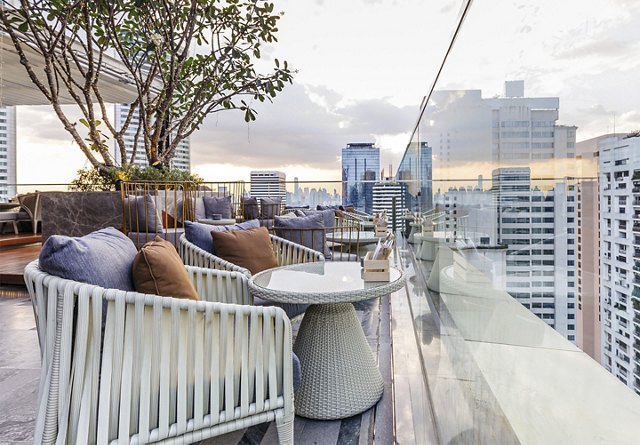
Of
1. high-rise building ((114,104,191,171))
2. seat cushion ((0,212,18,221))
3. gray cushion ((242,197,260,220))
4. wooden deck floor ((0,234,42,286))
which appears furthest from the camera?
seat cushion ((0,212,18,221))

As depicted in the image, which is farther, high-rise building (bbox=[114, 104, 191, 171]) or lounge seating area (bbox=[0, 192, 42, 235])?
lounge seating area (bbox=[0, 192, 42, 235])

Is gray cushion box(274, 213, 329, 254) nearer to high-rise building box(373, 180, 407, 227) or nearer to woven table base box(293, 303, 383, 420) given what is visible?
woven table base box(293, 303, 383, 420)

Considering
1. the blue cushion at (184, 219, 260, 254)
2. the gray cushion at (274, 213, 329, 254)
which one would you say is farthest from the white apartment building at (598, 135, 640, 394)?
the gray cushion at (274, 213, 329, 254)

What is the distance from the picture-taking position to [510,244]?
1062 mm

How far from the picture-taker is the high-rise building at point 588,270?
22.3 inches

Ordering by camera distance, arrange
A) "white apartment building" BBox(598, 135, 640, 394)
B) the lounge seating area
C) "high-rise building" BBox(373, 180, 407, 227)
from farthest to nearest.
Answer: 1. "high-rise building" BBox(373, 180, 407, 227)
2. the lounge seating area
3. "white apartment building" BBox(598, 135, 640, 394)

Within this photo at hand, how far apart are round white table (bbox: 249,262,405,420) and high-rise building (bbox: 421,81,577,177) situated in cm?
68

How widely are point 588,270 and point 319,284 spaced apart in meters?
1.30

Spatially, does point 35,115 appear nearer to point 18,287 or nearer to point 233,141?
point 233,141

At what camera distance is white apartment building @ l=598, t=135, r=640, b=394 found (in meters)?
0.47

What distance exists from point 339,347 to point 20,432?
1.24 meters

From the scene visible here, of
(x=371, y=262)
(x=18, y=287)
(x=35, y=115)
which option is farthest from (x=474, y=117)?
(x=35, y=115)

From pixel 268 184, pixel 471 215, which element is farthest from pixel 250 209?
pixel 471 215

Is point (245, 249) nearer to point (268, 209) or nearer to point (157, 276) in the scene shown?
point (157, 276)
